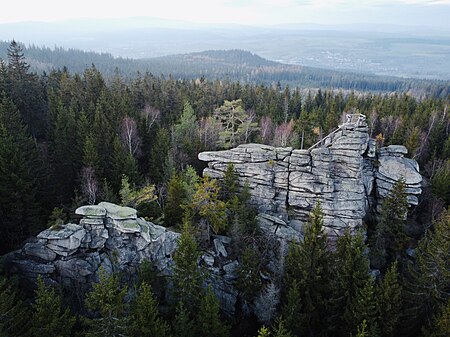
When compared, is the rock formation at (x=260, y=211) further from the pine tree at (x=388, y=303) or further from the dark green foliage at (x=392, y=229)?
→ the pine tree at (x=388, y=303)

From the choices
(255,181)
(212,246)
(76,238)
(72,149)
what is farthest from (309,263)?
(72,149)

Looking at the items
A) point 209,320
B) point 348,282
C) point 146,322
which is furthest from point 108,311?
point 348,282

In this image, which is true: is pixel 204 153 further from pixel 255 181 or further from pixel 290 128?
pixel 290 128

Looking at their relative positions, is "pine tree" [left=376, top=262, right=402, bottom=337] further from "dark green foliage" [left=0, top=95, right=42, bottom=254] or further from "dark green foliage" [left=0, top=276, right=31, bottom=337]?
"dark green foliage" [left=0, top=95, right=42, bottom=254]

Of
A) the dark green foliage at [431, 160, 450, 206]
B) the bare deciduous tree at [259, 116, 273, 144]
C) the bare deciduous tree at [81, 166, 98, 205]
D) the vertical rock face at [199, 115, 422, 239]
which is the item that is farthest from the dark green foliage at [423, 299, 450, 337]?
the bare deciduous tree at [259, 116, 273, 144]

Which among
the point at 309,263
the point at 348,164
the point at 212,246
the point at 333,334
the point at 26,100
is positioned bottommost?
the point at 333,334

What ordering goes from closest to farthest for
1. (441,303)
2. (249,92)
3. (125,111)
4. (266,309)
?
1. (441,303)
2. (266,309)
3. (125,111)
4. (249,92)
